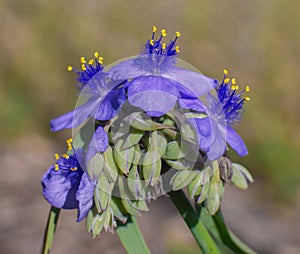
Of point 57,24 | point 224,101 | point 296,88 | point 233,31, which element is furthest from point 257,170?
point 224,101

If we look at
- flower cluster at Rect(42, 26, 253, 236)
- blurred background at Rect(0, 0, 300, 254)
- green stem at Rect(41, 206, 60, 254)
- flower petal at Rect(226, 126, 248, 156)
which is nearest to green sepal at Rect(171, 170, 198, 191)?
flower cluster at Rect(42, 26, 253, 236)

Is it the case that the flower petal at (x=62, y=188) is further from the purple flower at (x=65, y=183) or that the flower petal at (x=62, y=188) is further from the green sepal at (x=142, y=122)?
the green sepal at (x=142, y=122)

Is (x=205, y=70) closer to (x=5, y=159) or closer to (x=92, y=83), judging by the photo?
(x=5, y=159)

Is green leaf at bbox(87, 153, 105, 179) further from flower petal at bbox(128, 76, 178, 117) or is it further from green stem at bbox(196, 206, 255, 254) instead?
green stem at bbox(196, 206, 255, 254)

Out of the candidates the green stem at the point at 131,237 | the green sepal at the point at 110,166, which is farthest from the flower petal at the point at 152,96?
the green stem at the point at 131,237

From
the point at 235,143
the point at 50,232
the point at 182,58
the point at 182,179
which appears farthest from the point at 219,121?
the point at 182,58

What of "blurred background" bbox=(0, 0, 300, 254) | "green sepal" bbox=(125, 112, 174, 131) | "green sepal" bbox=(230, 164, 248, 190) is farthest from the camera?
"blurred background" bbox=(0, 0, 300, 254)

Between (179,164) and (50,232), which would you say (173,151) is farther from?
(50,232)

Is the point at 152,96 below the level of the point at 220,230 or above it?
above
